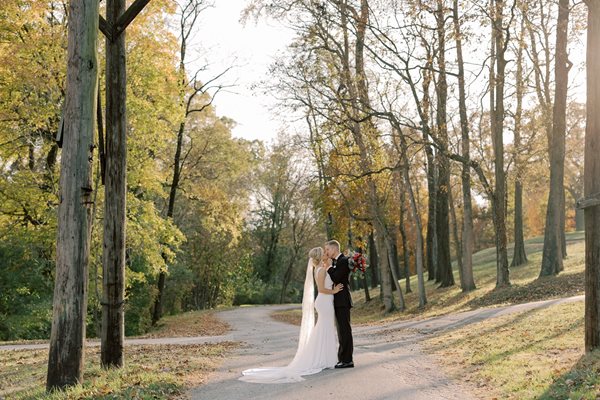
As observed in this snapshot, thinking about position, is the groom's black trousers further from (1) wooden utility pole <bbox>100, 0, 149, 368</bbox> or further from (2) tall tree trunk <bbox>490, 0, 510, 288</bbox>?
(2) tall tree trunk <bbox>490, 0, 510, 288</bbox>

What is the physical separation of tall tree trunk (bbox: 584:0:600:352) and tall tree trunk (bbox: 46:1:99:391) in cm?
768

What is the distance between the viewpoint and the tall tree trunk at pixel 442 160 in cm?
2377

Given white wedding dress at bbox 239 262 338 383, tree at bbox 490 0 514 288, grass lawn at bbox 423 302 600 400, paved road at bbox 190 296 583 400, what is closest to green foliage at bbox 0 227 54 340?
paved road at bbox 190 296 583 400

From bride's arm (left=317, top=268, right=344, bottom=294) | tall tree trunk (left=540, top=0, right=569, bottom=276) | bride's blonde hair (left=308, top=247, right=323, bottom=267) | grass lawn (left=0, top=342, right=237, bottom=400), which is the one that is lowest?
grass lawn (left=0, top=342, right=237, bottom=400)

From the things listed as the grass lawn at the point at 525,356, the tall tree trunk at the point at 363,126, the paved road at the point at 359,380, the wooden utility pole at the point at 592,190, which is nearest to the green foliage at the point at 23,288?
the paved road at the point at 359,380

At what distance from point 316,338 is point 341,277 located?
1.19 m

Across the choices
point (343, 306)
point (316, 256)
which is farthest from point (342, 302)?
point (316, 256)

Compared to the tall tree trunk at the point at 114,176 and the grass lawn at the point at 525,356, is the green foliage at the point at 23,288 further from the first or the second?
the grass lawn at the point at 525,356

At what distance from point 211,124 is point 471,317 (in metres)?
19.9

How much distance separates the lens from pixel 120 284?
34.3 feet

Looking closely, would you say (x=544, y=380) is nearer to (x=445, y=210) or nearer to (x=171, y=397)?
(x=171, y=397)

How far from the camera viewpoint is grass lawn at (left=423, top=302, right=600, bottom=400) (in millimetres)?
8305

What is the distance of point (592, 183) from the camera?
10000mm

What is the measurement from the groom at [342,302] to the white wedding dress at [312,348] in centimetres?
11
